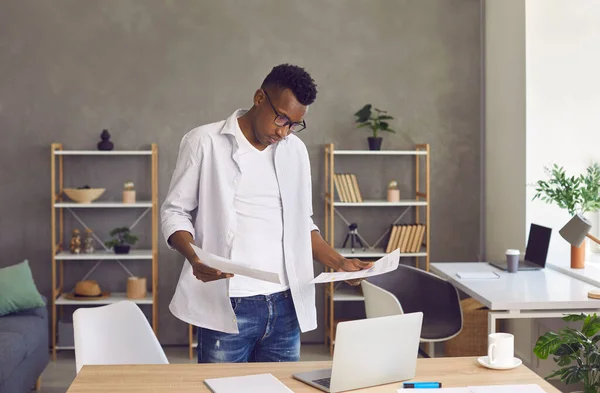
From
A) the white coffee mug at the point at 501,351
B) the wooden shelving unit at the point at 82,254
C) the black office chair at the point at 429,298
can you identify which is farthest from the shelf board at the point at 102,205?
the white coffee mug at the point at 501,351

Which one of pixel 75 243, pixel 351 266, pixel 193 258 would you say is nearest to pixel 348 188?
pixel 75 243

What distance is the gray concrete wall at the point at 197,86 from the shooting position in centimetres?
533

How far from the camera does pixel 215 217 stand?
2.35 metres

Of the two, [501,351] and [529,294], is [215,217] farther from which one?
[529,294]

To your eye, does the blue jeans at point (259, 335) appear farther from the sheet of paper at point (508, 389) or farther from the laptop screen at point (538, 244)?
the laptop screen at point (538, 244)

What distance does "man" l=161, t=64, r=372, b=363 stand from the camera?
231 centimetres

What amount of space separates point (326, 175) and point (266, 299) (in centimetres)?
309

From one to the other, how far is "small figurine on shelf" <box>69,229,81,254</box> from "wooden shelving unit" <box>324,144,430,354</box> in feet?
5.75

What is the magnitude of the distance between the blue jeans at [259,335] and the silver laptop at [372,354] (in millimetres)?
343

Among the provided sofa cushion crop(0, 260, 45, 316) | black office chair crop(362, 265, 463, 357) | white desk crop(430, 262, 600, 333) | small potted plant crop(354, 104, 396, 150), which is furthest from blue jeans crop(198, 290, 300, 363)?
small potted plant crop(354, 104, 396, 150)

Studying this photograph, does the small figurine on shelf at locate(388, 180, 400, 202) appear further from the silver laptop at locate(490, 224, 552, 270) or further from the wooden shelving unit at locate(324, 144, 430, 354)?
the silver laptop at locate(490, 224, 552, 270)

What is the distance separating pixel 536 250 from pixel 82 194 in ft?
9.80

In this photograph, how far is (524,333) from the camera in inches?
188

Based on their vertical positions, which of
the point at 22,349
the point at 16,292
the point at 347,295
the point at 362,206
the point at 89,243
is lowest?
the point at 22,349
